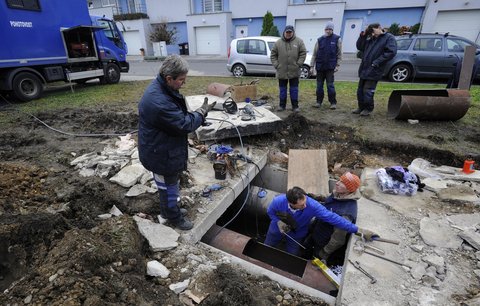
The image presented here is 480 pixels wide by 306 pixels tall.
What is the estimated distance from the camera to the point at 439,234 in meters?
2.90

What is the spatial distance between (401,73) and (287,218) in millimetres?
8745

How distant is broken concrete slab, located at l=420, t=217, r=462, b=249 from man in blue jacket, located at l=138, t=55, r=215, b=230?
267 cm

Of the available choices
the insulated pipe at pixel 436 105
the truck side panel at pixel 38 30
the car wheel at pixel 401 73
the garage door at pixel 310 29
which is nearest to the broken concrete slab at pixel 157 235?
the insulated pipe at pixel 436 105

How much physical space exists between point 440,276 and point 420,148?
2.86 meters

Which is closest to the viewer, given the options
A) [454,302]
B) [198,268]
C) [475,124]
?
[454,302]

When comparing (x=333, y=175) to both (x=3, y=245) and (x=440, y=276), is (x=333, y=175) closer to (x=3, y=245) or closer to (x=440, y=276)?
(x=440, y=276)


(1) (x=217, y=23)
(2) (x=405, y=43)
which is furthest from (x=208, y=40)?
(2) (x=405, y=43)

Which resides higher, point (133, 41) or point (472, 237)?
point (133, 41)

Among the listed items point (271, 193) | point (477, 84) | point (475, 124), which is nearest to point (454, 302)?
point (271, 193)

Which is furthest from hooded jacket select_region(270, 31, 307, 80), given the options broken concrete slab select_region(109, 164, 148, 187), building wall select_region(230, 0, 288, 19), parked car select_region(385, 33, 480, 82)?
building wall select_region(230, 0, 288, 19)

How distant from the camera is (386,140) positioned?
16.2 ft

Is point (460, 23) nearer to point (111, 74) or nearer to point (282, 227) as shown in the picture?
point (111, 74)

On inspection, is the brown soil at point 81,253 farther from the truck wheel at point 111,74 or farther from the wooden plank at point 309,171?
the truck wheel at point 111,74

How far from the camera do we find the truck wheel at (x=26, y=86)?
802cm
